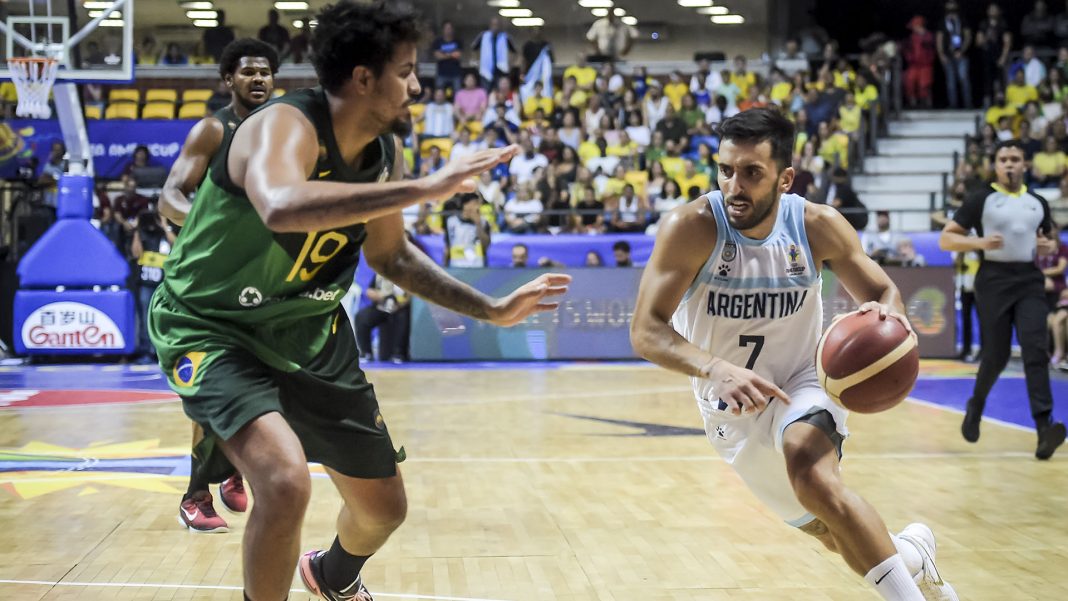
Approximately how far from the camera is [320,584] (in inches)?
167

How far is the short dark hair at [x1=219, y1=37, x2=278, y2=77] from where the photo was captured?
5.94 meters

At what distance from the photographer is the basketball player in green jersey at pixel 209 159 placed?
5.51 m

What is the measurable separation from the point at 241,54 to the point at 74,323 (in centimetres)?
928

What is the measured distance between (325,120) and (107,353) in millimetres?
11993

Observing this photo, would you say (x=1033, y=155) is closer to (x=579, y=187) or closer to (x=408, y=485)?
(x=579, y=187)

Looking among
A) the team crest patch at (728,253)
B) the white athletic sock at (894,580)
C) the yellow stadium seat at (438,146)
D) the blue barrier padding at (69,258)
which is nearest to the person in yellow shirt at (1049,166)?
the yellow stadium seat at (438,146)

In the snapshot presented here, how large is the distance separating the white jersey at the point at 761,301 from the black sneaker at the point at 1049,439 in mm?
4187

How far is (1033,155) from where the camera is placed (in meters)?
18.0

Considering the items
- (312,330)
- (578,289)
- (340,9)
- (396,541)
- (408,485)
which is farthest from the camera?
(578,289)

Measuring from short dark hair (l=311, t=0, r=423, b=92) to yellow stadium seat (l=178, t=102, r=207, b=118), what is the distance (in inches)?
701

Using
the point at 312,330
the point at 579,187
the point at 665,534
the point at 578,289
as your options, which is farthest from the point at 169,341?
the point at 579,187

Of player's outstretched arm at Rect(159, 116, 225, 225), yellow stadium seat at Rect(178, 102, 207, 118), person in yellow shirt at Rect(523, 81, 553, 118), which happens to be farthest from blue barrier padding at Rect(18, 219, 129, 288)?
player's outstretched arm at Rect(159, 116, 225, 225)

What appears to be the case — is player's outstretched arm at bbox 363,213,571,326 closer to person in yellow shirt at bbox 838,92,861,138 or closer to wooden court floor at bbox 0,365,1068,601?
wooden court floor at bbox 0,365,1068,601

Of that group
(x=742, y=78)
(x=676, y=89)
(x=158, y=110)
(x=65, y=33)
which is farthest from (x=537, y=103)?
(x=65, y=33)
